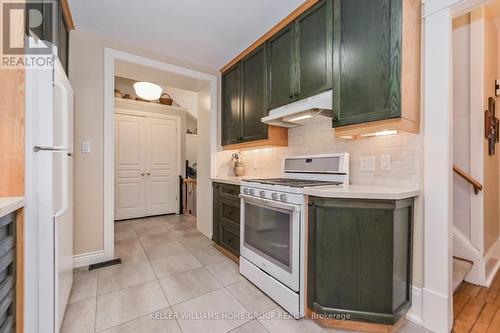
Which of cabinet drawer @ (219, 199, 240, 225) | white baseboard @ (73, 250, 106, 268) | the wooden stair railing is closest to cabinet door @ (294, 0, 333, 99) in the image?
cabinet drawer @ (219, 199, 240, 225)

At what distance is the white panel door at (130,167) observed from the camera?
4316mm

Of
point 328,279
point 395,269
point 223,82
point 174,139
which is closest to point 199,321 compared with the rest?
point 328,279

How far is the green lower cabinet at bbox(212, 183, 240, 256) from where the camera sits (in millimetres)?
2527

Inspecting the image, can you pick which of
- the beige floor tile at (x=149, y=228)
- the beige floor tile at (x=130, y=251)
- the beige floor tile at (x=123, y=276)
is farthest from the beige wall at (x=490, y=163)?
the beige floor tile at (x=149, y=228)

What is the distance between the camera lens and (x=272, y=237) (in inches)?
74.8

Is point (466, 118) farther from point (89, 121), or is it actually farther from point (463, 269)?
point (89, 121)

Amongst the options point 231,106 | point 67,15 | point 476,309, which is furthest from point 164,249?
point 476,309

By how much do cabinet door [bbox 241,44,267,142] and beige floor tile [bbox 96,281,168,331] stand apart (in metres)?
1.86

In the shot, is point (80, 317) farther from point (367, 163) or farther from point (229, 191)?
point (367, 163)

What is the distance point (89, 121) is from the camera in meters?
2.48

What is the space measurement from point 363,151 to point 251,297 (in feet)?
5.11

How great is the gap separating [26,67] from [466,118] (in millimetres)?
3539

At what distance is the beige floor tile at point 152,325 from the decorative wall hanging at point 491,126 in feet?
10.8
